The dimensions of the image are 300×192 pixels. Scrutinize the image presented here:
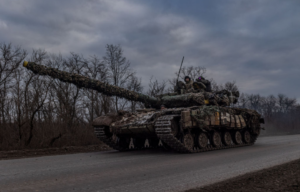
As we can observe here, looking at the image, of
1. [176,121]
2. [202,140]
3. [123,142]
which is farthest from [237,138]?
[123,142]

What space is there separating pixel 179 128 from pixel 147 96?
184 centimetres

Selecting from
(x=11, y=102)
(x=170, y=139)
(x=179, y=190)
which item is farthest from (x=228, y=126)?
(x=11, y=102)

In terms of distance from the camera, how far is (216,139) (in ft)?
40.4

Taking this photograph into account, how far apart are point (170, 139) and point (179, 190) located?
5192 mm

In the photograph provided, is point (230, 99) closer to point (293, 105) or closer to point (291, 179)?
point (291, 179)

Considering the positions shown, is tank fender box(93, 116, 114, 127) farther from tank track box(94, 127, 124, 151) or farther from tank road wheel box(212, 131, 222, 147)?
tank road wheel box(212, 131, 222, 147)

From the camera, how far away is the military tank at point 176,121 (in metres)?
9.76

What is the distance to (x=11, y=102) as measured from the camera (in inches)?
662

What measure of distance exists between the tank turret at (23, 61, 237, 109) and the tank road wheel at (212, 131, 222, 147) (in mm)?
1314

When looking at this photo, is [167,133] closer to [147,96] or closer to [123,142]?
[147,96]

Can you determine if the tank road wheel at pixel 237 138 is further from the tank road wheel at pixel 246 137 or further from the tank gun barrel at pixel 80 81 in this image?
the tank gun barrel at pixel 80 81

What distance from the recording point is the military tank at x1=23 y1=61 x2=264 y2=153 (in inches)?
384

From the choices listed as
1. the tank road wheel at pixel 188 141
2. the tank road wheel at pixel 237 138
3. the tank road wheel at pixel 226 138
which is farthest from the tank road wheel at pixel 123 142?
the tank road wheel at pixel 237 138

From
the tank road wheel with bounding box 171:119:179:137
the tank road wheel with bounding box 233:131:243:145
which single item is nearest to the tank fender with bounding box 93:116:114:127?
the tank road wheel with bounding box 171:119:179:137
